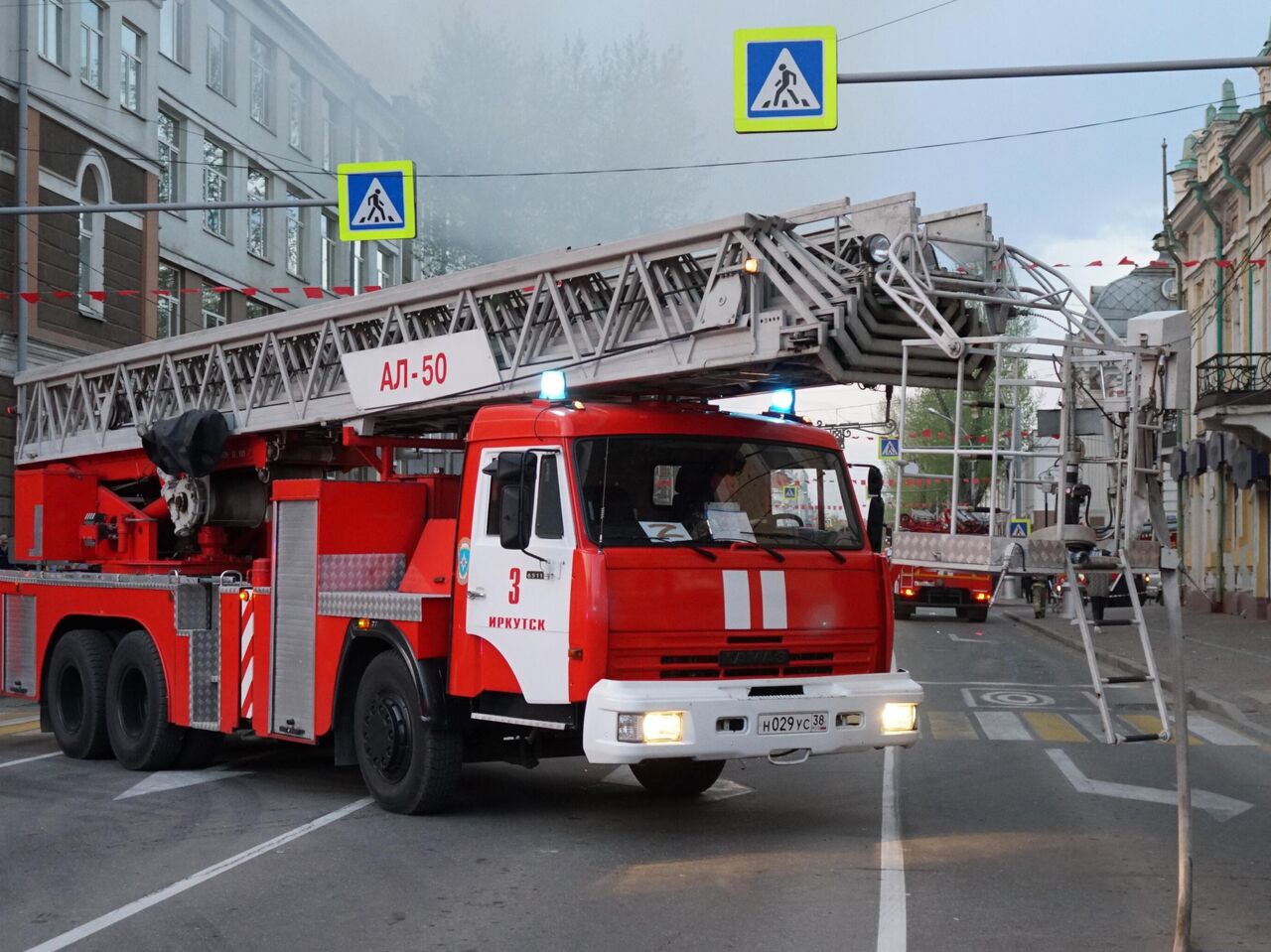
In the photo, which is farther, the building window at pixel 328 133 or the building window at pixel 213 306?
the building window at pixel 328 133

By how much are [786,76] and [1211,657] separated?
14409mm

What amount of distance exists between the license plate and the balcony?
24.0 m

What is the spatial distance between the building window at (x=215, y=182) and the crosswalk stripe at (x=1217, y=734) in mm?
24269

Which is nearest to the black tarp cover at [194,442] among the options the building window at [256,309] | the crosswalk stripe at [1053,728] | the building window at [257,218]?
the crosswalk stripe at [1053,728]

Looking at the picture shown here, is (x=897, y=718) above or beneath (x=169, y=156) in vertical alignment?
beneath

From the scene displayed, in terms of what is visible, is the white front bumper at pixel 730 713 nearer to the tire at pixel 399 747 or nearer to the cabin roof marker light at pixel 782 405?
the tire at pixel 399 747

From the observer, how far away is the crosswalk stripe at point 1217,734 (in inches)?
536

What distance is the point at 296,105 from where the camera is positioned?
36.4m

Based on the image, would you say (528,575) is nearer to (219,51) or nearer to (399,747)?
(399,747)

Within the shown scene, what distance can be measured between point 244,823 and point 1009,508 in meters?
4.71

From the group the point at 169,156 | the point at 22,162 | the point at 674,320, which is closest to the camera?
the point at 674,320

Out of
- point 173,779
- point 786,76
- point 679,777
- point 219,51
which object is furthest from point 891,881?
point 219,51

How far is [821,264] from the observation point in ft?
27.6

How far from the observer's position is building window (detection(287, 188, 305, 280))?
38.3 meters
